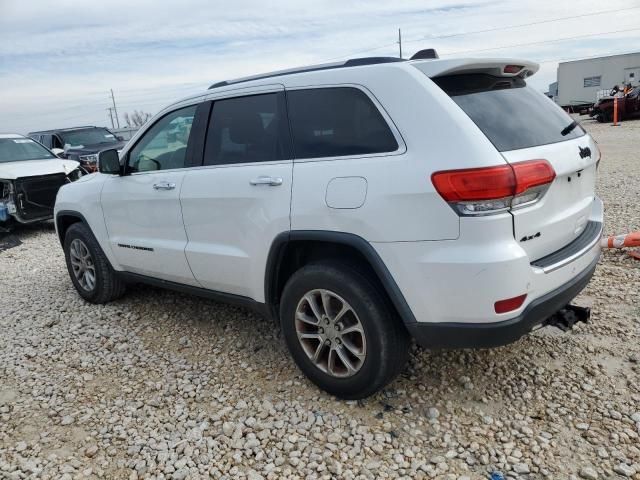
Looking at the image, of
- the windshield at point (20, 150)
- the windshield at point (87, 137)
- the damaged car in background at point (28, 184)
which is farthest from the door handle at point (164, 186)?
the windshield at point (87, 137)

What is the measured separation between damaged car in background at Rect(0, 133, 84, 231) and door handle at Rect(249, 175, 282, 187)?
7010 millimetres

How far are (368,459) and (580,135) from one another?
7.12 ft

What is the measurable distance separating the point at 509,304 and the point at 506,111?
3.31 feet

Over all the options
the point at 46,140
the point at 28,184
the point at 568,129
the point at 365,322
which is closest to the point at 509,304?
the point at 365,322

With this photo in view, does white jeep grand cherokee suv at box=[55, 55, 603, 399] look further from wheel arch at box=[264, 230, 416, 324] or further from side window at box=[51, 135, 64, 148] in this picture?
side window at box=[51, 135, 64, 148]

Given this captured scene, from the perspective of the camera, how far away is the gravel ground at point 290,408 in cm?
261

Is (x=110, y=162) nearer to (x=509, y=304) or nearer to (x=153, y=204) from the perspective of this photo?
(x=153, y=204)

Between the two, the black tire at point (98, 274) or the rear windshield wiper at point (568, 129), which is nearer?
the rear windshield wiper at point (568, 129)

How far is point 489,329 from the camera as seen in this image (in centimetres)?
249

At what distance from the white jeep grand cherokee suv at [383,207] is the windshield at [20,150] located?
7281mm

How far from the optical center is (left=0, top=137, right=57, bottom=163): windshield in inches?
375

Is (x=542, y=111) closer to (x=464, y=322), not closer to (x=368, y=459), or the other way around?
(x=464, y=322)

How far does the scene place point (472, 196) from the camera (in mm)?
2365

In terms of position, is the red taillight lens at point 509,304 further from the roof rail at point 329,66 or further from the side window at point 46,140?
the side window at point 46,140
